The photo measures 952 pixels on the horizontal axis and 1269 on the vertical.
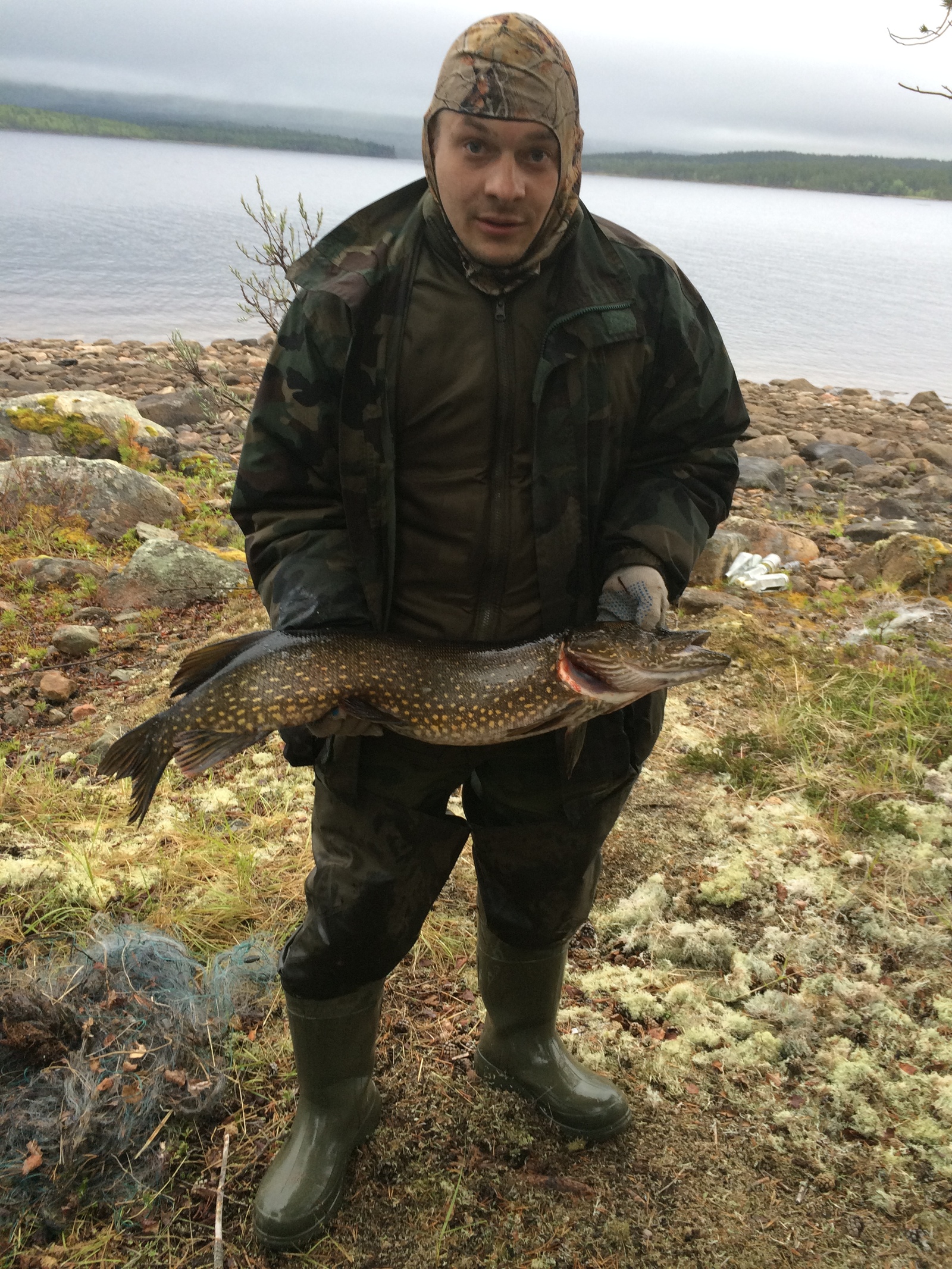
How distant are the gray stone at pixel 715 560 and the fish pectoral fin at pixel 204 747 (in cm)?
514

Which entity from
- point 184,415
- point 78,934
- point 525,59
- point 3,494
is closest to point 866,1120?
point 78,934

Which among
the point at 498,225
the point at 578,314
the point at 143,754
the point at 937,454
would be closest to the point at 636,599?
the point at 578,314

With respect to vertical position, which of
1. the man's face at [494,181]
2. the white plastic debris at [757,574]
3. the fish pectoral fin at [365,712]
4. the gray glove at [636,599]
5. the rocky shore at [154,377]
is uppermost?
the man's face at [494,181]

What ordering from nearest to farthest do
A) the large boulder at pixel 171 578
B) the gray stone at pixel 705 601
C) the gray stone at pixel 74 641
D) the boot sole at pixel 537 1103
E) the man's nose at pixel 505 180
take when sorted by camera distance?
the man's nose at pixel 505 180 → the boot sole at pixel 537 1103 → the gray stone at pixel 74 641 → the gray stone at pixel 705 601 → the large boulder at pixel 171 578

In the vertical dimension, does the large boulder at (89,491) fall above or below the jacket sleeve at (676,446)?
below

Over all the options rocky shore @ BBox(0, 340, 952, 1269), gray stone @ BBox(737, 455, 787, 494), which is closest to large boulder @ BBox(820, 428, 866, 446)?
gray stone @ BBox(737, 455, 787, 494)

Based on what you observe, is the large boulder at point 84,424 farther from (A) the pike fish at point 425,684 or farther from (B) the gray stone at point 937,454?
(B) the gray stone at point 937,454

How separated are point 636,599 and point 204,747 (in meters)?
1.13

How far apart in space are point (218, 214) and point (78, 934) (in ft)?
179

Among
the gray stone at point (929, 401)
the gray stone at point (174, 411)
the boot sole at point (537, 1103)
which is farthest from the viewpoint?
the gray stone at point (929, 401)

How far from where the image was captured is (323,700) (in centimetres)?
226

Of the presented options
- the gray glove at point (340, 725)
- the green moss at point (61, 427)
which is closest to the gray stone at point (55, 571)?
the green moss at point (61, 427)

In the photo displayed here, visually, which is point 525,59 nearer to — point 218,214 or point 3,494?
point 3,494

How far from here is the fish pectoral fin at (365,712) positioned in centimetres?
226
